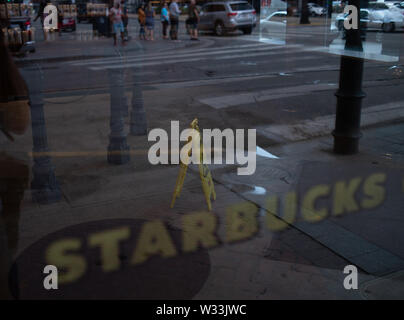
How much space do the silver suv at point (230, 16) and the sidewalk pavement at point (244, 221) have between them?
18713 millimetres

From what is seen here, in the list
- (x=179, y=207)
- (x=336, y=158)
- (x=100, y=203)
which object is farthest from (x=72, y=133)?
(x=336, y=158)

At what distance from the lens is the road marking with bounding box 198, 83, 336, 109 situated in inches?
375

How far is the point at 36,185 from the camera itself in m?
5.23

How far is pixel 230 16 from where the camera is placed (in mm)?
24672

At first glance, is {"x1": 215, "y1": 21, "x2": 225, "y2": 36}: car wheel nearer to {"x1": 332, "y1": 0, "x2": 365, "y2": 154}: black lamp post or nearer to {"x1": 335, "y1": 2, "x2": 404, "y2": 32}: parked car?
{"x1": 335, "y1": 2, "x2": 404, "y2": 32}: parked car

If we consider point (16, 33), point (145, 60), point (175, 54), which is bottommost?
point (145, 60)

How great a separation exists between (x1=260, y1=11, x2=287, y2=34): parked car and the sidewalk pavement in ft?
42.2

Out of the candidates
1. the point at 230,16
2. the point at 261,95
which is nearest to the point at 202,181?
the point at 261,95

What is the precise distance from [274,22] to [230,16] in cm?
402

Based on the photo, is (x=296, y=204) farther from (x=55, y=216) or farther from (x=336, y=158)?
(x=55, y=216)

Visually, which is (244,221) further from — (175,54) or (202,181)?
(175,54)

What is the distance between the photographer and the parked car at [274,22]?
18.9m

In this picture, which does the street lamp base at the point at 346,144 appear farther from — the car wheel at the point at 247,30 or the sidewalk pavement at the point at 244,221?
the car wheel at the point at 247,30
